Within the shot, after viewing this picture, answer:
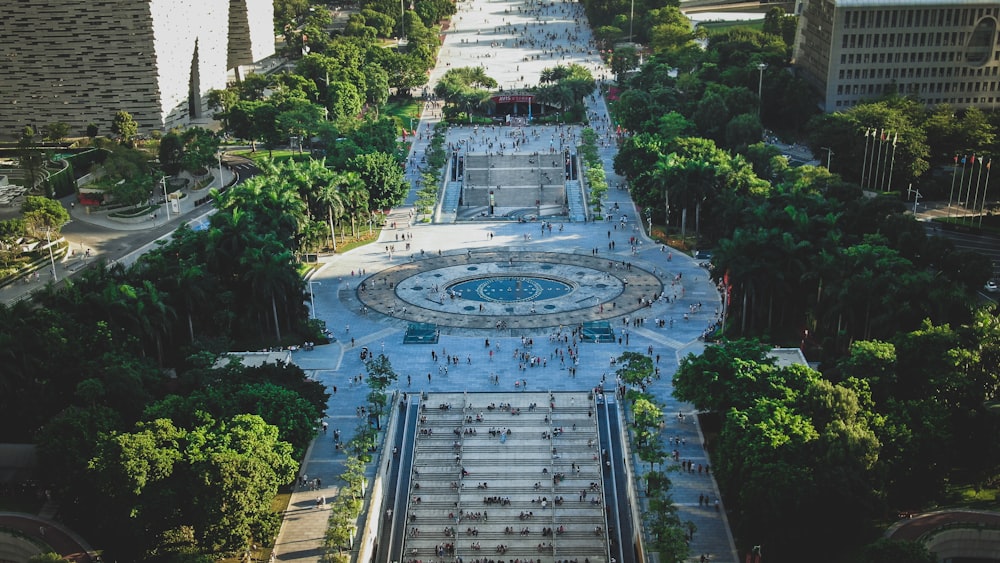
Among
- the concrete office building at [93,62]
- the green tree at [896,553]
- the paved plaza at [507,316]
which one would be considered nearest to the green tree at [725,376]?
the paved plaza at [507,316]

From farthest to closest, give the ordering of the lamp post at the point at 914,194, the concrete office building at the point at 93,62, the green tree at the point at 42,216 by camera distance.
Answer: the concrete office building at the point at 93,62, the lamp post at the point at 914,194, the green tree at the point at 42,216

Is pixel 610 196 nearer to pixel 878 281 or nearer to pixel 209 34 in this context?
pixel 878 281

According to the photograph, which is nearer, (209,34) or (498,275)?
(498,275)

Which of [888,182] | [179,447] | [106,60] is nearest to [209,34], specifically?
[106,60]

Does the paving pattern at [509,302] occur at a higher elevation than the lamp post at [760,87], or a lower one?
lower

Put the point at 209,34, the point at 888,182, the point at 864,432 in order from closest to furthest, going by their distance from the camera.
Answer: the point at 864,432
the point at 888,182
the point at 209,34

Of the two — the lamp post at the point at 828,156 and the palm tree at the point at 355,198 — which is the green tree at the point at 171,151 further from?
the lamp post at the point at 828,156

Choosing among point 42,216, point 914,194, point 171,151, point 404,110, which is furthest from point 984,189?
point 42,216
